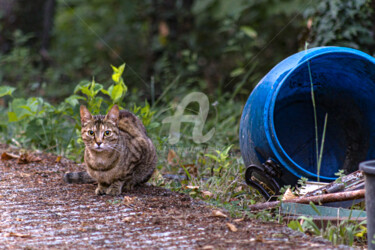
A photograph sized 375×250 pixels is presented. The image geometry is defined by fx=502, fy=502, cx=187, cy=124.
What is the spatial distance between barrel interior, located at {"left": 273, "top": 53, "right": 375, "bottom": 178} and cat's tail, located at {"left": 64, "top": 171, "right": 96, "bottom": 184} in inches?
55.6

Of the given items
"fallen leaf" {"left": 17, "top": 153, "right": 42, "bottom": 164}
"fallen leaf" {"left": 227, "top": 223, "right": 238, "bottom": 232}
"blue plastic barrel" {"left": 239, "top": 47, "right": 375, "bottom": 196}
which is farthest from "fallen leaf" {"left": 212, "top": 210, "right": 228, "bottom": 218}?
"fallen leaf" {"left": 17, "top": 153, "right": 42, "bottom": 164}

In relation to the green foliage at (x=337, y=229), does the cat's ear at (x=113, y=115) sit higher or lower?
higher

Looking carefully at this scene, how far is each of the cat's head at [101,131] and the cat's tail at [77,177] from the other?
0.34m

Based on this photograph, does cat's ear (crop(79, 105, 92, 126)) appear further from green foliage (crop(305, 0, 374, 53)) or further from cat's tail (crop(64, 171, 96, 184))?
green foliage (crop(305, 0, 374, 53))

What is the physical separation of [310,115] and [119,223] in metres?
2.05

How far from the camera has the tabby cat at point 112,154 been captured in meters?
3.25

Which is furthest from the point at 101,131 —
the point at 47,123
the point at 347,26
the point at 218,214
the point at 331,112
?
the point at 347,26

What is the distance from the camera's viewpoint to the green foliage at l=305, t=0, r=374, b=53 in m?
5.09

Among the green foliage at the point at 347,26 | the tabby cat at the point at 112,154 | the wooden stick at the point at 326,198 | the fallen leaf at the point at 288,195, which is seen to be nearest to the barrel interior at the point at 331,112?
the fallen leaf at the point at 288,195

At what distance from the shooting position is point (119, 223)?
2.62 metres

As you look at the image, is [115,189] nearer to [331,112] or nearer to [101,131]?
[101,131]

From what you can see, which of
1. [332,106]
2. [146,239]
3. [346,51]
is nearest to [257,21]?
[332,106]

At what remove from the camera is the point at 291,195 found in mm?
3008

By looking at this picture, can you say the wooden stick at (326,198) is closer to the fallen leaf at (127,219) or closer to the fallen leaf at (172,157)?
the fallen leaf at (127,219)
